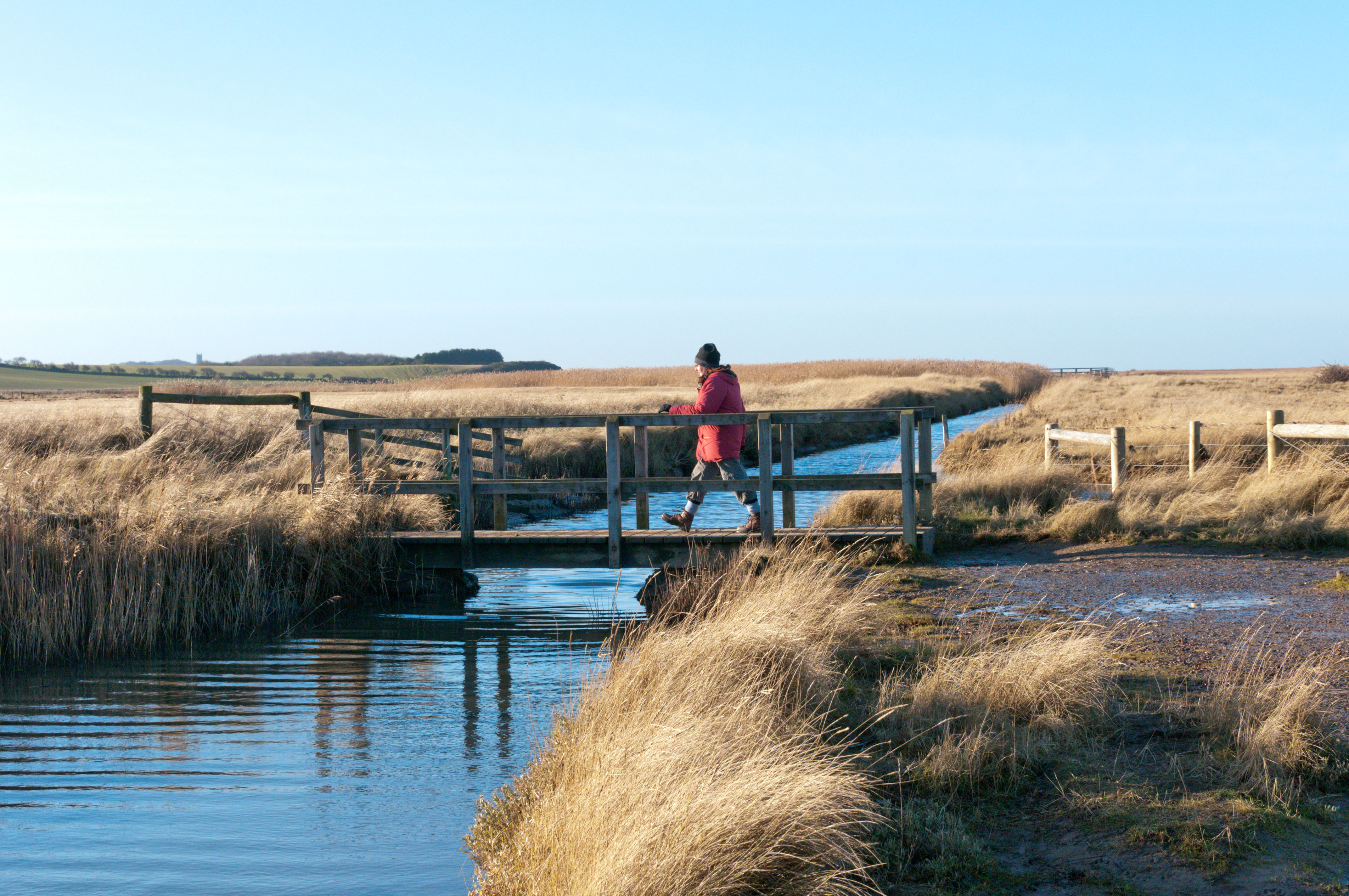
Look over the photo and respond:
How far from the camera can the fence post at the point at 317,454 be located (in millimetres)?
11070

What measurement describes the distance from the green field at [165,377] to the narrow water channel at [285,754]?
40.7 metres

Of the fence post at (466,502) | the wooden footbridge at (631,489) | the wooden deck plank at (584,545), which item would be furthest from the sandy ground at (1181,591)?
the fence post at (466,502)

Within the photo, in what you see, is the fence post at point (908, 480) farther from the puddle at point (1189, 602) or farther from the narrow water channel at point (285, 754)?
the narrow water channel at point (285, 754)

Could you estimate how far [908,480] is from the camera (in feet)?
34.3

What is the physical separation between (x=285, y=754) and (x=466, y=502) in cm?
454

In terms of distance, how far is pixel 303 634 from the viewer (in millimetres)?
9734

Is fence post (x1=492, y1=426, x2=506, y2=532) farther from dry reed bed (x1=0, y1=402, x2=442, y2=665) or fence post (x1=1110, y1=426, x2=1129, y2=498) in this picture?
fence post (x1=1110, y1=426, x2=1129, y2=498)

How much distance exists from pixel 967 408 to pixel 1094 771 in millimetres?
45214

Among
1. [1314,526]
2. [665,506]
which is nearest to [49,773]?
[1314,526]

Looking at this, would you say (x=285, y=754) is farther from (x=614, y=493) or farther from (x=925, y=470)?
(x=925, y=470)

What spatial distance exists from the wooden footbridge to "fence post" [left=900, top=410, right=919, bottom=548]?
0.05ft

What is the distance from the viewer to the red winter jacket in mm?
10484

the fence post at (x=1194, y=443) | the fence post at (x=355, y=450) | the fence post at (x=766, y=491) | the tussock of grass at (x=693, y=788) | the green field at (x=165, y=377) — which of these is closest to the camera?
the tussock of grass at (x=693, y=788)

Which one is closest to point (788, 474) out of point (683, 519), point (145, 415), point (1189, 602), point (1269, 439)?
point (683, 519)
